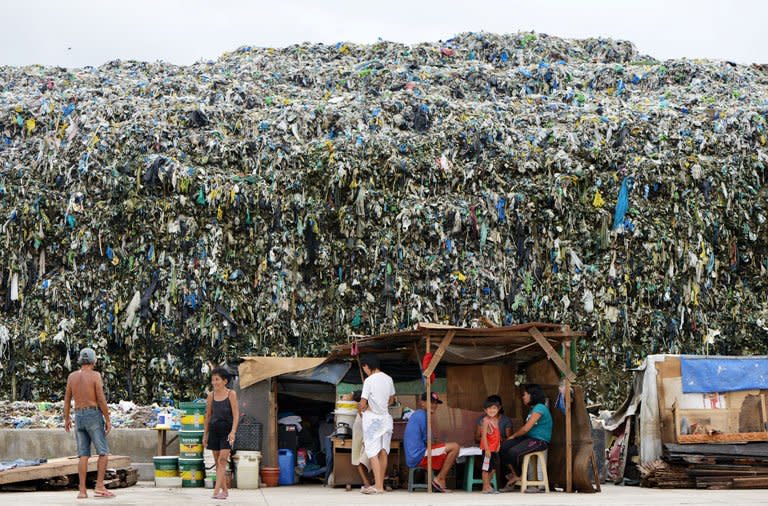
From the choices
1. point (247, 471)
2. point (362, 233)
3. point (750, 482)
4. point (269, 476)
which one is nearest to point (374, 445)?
point (247, 471)

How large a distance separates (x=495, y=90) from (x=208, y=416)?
1395cm

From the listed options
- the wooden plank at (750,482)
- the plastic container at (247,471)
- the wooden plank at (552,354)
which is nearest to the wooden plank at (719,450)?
the wooden plank at (750,482)

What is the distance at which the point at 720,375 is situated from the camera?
555 inches

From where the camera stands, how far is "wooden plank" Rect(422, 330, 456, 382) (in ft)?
40.1

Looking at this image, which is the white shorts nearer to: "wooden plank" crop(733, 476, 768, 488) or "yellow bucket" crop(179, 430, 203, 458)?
"yellow bucket" crop(179, 430, 203, 458)

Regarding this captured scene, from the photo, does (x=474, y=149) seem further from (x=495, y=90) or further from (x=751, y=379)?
(x=751, y=379)

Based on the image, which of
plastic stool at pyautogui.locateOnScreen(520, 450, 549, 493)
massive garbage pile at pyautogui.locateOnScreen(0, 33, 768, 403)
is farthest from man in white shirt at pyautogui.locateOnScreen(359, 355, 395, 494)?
Answer: massive garbage pile at pyautogui.locateOnScreen(0, 33, 768, 403)

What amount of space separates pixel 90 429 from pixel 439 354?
376 cm

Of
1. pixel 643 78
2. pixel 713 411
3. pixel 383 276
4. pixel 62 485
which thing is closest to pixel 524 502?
pixel 713 411

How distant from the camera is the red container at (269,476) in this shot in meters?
13.7

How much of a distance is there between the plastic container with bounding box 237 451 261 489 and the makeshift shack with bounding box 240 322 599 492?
0.50 metres

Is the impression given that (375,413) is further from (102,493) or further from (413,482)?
(102,493)

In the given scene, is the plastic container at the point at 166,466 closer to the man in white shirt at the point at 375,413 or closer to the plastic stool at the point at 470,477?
the man in white shirt at the point at 375,413

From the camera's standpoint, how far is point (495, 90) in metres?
23.8
